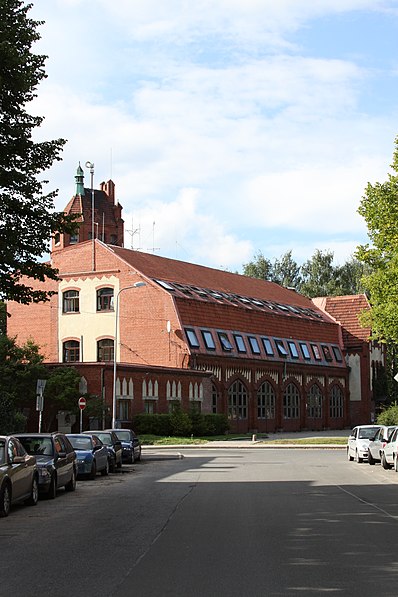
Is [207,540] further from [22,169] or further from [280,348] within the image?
[280,348]

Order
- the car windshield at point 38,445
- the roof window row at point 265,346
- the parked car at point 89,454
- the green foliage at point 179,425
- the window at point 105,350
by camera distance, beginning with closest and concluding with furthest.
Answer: the car windshield at point 38,445 < the parked car at point 89,454 < the green foliage at point 179,425 < the roof window row at point 265,346 < the window at point 105,350

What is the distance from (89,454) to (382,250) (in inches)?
749

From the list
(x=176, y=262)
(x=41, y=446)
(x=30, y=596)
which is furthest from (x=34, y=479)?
(x=176, y=262)

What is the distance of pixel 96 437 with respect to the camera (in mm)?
29000

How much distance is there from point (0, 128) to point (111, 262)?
44644mm

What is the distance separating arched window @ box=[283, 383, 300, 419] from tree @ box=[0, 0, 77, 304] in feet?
166

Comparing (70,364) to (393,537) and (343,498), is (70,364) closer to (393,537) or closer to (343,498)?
(343,498)

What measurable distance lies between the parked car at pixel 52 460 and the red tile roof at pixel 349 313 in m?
61.5

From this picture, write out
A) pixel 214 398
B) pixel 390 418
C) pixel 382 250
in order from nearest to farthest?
pixel 382 250 < pixel 390 418 < pixel 214 398

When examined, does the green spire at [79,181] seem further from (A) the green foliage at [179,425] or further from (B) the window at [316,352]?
(A) the green foliage at [179,425]

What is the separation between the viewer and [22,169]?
22984 millimetres

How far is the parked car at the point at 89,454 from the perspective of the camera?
27.1 meters

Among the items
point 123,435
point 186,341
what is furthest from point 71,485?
point 186,341

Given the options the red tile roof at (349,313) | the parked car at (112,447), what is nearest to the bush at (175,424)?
the parked car at (112,447)
